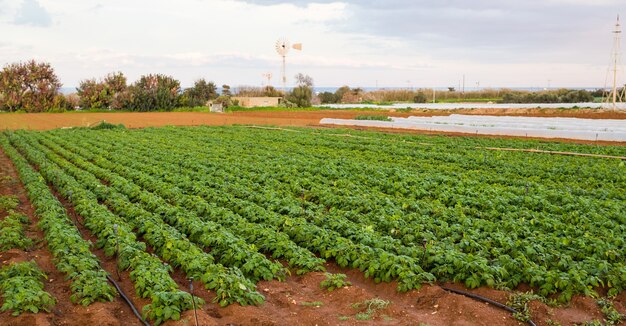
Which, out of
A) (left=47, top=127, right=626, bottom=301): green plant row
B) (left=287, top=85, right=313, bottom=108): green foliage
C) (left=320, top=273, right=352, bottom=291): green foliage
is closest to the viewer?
(left=320, top=273, right=352, bottom=291): green foliage

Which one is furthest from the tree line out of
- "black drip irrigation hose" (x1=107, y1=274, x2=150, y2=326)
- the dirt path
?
"black drip irrigation hose" (x1=107, y1=274, x2=150, y2=326)

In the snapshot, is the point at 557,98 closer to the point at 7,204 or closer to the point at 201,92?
the point at 201,92

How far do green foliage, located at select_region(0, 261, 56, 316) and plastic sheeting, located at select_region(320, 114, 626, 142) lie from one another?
955 inches

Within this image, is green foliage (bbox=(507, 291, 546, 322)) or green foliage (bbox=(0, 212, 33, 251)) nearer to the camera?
green foliage (bbox=(507, 291, 546, 322))

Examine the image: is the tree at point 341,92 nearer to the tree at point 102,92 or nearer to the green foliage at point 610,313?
A: the tree at point 102,92

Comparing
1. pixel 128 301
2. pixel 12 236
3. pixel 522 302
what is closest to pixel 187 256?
pixel 128 301

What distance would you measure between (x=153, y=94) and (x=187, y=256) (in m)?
56.0

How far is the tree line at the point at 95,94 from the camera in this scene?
5584 centimetres

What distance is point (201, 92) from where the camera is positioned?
70.6 metres

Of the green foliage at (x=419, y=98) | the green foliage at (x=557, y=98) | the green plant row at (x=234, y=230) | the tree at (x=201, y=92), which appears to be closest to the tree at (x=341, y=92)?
the green foliage at (x=419, y=98)

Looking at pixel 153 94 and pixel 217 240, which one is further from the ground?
pixel 153 94

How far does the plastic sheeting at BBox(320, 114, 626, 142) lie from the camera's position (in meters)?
24.9

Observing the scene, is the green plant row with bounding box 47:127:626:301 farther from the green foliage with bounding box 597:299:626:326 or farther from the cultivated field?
the green foliage with bounding box 597:299:626:326

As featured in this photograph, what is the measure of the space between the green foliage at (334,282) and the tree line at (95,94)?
56540 mm
